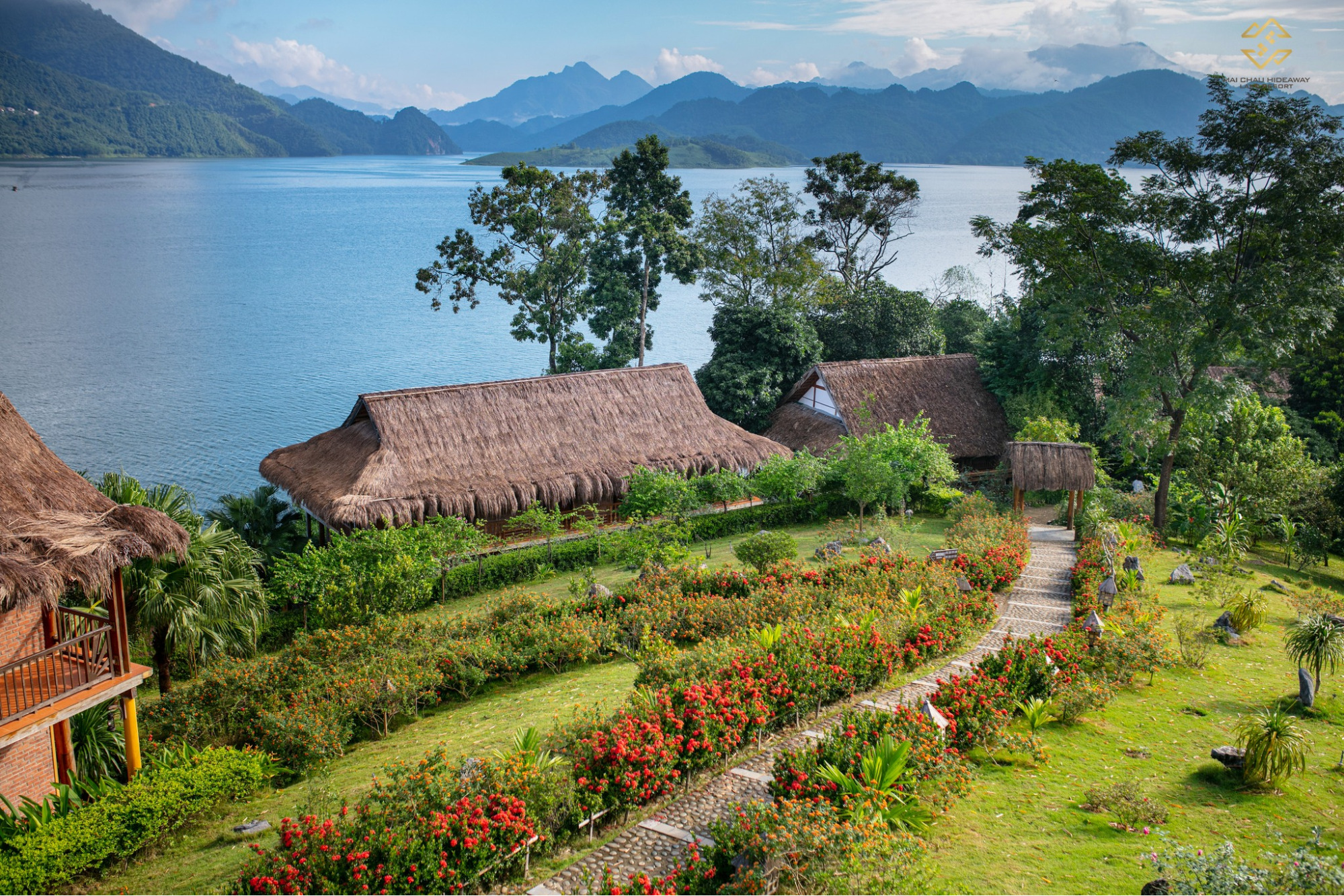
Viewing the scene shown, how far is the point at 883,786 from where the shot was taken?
8227 millimetres

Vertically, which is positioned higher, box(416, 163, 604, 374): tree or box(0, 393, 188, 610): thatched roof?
A: box(416, 163, 604, 374): tree

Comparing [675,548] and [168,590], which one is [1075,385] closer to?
[675,548]

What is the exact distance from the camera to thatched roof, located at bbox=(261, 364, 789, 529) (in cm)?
2114

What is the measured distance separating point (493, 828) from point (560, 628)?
21.5 feet

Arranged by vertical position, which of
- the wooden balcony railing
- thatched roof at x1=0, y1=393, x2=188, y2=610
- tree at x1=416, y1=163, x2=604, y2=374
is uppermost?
tree at x1=416, y1=163, x2=604, y2=374

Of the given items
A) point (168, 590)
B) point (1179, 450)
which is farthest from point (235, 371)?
point (1179, 450)

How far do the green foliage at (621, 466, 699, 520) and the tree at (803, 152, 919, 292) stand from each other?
19695 millimetres

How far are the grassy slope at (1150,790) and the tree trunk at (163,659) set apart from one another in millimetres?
12474

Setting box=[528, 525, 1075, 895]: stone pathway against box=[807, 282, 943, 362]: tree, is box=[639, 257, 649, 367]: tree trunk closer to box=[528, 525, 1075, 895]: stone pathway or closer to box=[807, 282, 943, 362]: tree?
box=[807, 282, 943, 362]: tree

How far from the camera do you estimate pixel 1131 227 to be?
22.4 m

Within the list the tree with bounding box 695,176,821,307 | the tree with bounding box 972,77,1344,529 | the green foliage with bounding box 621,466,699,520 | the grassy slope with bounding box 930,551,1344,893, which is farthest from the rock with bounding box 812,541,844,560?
the tree with bounding box 695,176,821,307

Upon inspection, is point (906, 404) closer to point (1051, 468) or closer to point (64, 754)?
point (1051, 468)

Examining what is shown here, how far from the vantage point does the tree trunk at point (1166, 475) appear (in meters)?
22.5

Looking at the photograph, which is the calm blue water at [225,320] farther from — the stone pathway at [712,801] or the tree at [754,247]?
the stone pathway at [712,801]
